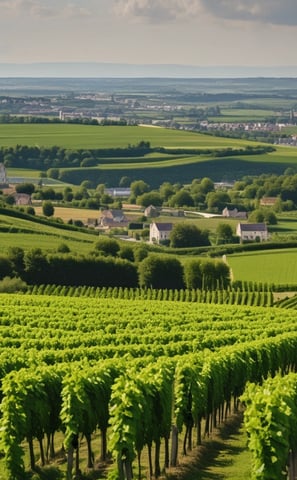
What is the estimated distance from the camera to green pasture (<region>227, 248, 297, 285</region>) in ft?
345

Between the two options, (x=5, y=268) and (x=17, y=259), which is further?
(x=17, y=259)

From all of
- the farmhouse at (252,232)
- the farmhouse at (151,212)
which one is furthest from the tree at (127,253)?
the farmhouse at (151,212)

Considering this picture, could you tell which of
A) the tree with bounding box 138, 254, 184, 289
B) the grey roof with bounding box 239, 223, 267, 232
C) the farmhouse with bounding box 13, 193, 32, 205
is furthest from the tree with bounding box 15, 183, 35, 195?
the tree with bounding box 138, 254, 184, 289

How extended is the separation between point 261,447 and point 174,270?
256 ft

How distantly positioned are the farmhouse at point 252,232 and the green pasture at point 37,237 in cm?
2017

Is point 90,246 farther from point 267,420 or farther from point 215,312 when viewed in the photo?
point 267,420

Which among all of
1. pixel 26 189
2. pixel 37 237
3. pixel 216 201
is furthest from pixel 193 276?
pixel 26 189

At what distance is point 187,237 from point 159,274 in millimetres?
40779

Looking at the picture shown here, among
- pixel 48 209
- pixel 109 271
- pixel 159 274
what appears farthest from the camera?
pixel 48 209

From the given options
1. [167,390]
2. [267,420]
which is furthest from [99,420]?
[267,420]

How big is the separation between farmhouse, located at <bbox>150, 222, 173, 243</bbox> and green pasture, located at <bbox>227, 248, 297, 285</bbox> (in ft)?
95.9

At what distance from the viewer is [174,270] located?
10562 cm

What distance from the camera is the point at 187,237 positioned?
145 meters

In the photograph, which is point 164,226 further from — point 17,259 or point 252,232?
point 17,259
